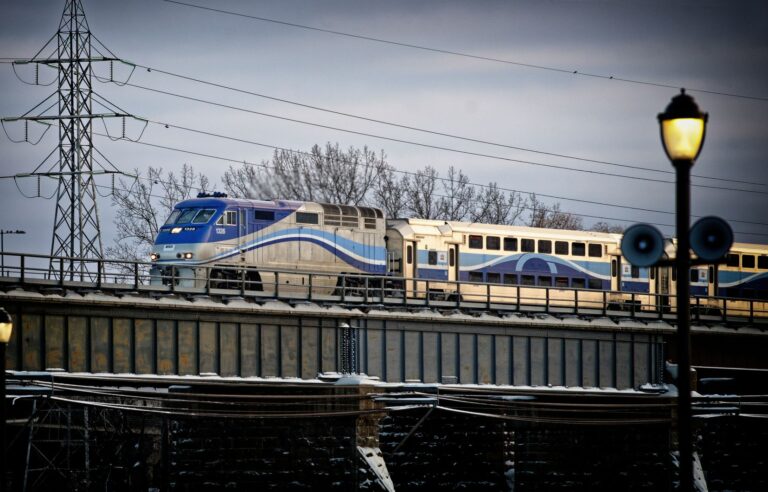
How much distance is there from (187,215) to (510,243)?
18.0m

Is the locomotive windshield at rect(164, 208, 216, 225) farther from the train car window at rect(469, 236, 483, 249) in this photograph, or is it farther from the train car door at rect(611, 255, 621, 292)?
the train car door at rect(611, 255, 621, 292)

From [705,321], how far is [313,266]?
18.8m

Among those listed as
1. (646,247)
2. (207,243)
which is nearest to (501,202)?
(207,243)

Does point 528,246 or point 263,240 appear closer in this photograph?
point 263,240

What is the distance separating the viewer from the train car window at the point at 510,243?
63.5m

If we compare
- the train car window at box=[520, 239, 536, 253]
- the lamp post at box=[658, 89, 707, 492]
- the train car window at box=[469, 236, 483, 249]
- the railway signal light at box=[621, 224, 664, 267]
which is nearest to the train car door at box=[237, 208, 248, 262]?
the train car window at box=[469, 236, 483, 249]

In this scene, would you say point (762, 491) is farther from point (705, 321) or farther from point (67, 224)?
point (67, 224)

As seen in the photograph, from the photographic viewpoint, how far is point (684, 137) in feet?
45.2

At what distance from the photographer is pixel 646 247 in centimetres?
1446

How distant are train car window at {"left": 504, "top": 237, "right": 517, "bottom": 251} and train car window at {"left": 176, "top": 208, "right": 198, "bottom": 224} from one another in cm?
1750

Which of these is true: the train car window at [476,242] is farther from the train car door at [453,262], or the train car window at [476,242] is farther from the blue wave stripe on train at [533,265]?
the train car door at [453,262]

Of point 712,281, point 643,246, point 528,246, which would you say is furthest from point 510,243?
point 643,246

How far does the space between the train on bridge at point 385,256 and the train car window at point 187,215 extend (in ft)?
0.20

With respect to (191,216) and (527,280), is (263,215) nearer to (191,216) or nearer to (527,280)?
(191,216)
